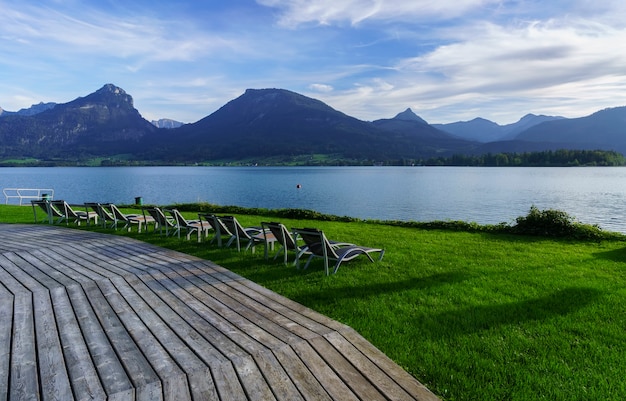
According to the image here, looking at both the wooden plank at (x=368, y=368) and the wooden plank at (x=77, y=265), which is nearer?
the wooden plank at (x=368, y=368)

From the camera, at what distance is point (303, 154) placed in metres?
190

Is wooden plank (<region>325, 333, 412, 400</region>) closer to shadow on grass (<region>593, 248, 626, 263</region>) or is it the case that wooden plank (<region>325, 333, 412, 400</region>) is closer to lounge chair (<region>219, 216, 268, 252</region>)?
lounge chair (<region>219, 216, 268, 252</region>)

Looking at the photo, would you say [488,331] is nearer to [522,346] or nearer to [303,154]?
[522,346]

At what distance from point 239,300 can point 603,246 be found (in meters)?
10.7

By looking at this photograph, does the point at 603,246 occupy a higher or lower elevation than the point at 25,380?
lower

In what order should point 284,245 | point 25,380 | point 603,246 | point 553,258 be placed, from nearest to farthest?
point 25,380
point 284,245
point 553,258
point 603,246

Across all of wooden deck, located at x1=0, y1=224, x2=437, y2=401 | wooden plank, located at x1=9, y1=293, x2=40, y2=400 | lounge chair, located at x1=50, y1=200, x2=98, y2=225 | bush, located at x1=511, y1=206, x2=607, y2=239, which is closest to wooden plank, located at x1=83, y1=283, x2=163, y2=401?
wooden deck, located at x1=0, y1=224, x2=437, y2=401

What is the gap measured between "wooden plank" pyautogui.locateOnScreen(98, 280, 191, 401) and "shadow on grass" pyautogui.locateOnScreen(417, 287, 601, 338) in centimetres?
281

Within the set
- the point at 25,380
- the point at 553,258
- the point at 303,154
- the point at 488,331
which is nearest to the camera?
the point at 25,380

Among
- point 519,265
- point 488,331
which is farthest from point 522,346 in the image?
point 519,265

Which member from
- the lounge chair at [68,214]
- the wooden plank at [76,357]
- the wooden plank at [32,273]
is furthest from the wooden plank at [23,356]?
the lounge chair at [68,214]

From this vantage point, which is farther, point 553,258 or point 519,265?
point 553,258

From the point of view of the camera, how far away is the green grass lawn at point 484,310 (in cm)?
364

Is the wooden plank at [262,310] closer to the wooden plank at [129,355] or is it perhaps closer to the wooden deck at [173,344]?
the wooden deck at [173,344]
